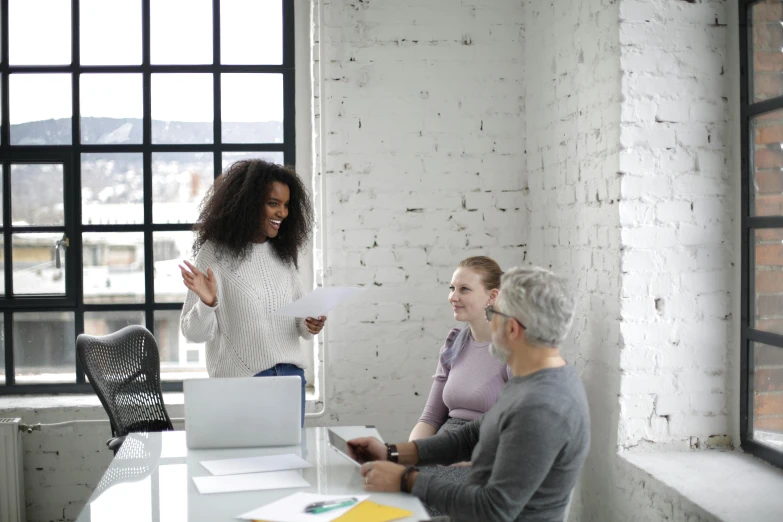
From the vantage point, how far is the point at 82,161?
14.1 ft

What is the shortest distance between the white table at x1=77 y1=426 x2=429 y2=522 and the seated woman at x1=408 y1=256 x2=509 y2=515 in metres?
0.49

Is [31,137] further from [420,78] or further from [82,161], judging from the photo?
[420,78]

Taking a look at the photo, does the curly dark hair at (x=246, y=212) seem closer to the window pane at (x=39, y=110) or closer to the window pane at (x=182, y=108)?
the window pane at (x=182, y=108)

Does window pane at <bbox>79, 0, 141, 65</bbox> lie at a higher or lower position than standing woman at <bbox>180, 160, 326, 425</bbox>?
higher

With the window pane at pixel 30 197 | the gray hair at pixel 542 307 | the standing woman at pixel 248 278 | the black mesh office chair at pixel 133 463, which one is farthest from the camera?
the window pane at pixel 30 197

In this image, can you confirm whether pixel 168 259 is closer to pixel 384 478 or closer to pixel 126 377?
pixel 126 377

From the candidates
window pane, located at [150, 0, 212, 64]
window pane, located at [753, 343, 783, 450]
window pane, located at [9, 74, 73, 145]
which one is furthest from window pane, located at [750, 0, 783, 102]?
window pane, located at [9, 74, 73, 145]

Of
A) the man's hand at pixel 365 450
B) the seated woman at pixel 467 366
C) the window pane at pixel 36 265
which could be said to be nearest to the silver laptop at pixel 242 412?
the man's hand at pixel 365 450

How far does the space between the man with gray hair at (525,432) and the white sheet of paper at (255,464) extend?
0.98ft

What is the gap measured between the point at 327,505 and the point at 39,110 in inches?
123

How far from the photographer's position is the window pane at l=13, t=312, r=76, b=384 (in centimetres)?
428

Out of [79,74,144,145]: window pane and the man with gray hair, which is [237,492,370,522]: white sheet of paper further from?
[79,74,144,145]: window pane

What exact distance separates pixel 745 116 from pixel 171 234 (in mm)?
2817

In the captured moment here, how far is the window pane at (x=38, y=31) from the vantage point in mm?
4262
